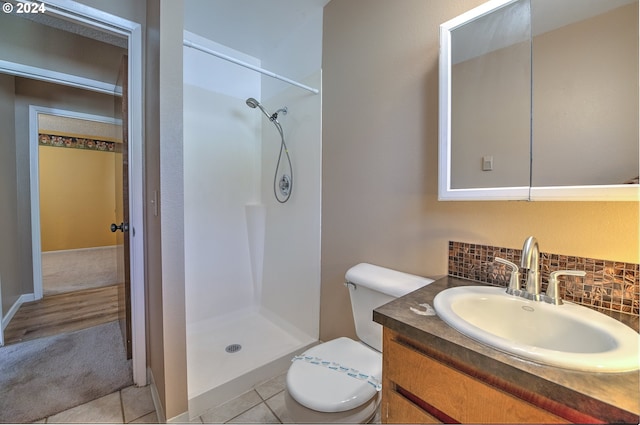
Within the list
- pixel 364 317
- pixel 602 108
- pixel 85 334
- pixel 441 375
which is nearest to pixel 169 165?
pixel 364 317

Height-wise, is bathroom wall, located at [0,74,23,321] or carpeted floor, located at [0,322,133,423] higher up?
bathroom wall, located at [0,74,23,321]

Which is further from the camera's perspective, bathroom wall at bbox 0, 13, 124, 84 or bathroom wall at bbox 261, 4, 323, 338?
bathroom wall at bbox 0, 13, 124, 84

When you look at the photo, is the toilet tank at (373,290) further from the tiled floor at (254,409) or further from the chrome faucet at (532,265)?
the tiled floor at (254,409)

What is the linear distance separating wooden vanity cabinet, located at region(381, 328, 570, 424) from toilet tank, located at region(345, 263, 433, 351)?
435 millimetres

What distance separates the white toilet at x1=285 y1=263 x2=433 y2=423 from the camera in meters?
Answer: 0.98

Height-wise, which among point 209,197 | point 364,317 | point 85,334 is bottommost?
point 85,334

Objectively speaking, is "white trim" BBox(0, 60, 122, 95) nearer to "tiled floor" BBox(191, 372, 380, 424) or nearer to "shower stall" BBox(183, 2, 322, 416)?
"shower stall" BBox(183, 2, 322, 416)

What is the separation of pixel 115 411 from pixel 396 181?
1.98m

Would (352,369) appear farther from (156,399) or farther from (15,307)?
(15,307)

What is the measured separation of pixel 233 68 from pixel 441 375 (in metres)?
2.64

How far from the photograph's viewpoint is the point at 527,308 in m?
0.85

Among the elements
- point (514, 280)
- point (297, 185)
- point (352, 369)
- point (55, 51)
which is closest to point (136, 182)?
point (297, 185)

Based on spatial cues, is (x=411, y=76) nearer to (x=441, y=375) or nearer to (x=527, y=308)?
(x=527, y=308)

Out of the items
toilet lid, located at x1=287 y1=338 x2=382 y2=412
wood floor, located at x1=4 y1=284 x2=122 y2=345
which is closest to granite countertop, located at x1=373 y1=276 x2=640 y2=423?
toilet lid, located at x1=287 y1=338 x2=382 y2=412
